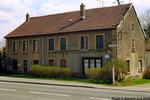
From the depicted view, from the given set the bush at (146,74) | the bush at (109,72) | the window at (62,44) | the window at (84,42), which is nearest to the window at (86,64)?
the window at (84,42)

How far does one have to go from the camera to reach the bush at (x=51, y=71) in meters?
41.6

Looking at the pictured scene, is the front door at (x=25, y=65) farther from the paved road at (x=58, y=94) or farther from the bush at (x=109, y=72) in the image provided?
the paved road at (x=58, y=94)

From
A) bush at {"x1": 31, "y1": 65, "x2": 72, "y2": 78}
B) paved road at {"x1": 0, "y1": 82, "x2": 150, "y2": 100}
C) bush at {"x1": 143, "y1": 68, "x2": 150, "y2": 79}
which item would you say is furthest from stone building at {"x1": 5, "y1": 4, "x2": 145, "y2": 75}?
paved road at {"x1": 0, "y1": 82, "x2": 150, "y2": 100}

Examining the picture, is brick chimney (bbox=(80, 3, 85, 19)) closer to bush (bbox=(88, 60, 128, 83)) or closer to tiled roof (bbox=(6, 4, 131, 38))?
tiled roof (bbox=(6, 4, 131, 38))

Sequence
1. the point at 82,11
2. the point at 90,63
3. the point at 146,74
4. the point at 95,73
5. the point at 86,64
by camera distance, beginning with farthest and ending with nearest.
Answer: the point at 146,74, the point at 82,11, the point at 86,64, the point at 90,63, the point at 95,73

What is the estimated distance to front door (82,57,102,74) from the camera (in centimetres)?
4184

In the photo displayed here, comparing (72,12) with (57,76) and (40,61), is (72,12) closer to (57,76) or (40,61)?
(40,61)

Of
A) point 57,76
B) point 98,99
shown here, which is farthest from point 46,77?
point 98,99

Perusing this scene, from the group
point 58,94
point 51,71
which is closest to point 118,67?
point 51,71

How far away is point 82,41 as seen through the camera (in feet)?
143

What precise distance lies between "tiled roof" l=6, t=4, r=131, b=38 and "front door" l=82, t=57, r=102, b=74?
11.9ft

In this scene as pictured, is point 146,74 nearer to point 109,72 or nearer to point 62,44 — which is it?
point 62,44

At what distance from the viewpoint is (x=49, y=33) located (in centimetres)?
4681

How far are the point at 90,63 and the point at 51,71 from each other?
15.6ft
